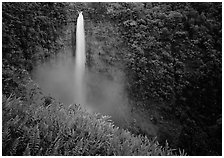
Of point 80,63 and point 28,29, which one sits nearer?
point 28,29

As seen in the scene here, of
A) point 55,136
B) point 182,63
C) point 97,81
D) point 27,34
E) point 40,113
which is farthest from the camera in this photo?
point 182,63

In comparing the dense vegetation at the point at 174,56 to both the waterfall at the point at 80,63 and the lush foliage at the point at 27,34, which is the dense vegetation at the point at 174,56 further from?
the waterfall at the point at 80,63

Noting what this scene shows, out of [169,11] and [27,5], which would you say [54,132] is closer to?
[27,5]

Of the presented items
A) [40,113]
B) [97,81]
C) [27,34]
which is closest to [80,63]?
[97,81]

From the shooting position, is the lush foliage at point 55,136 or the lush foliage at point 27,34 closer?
the lush foliage at point 55,136

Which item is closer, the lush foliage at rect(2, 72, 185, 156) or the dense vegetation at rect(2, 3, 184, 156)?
the lush foliage at rect(2, 72, 185, 156)

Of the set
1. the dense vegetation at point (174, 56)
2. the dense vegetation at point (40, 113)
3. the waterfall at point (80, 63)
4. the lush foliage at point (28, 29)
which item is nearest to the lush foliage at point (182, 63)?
the dense vegetation at point (174, 56)

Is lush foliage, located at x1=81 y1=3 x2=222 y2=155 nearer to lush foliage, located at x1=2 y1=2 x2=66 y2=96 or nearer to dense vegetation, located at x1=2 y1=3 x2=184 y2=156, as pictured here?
lush foliage, located at x1=2 y1=2 x2=66 y2=96

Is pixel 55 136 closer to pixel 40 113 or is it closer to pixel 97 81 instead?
pixel 40 113

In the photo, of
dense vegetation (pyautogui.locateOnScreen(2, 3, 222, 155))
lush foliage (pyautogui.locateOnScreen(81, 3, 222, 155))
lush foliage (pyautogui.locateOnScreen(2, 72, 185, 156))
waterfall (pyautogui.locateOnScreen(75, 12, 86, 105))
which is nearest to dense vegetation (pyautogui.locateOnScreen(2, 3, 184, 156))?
lush foliage (pyautogui.locateOnScreen(2, 72, 185, 156))
